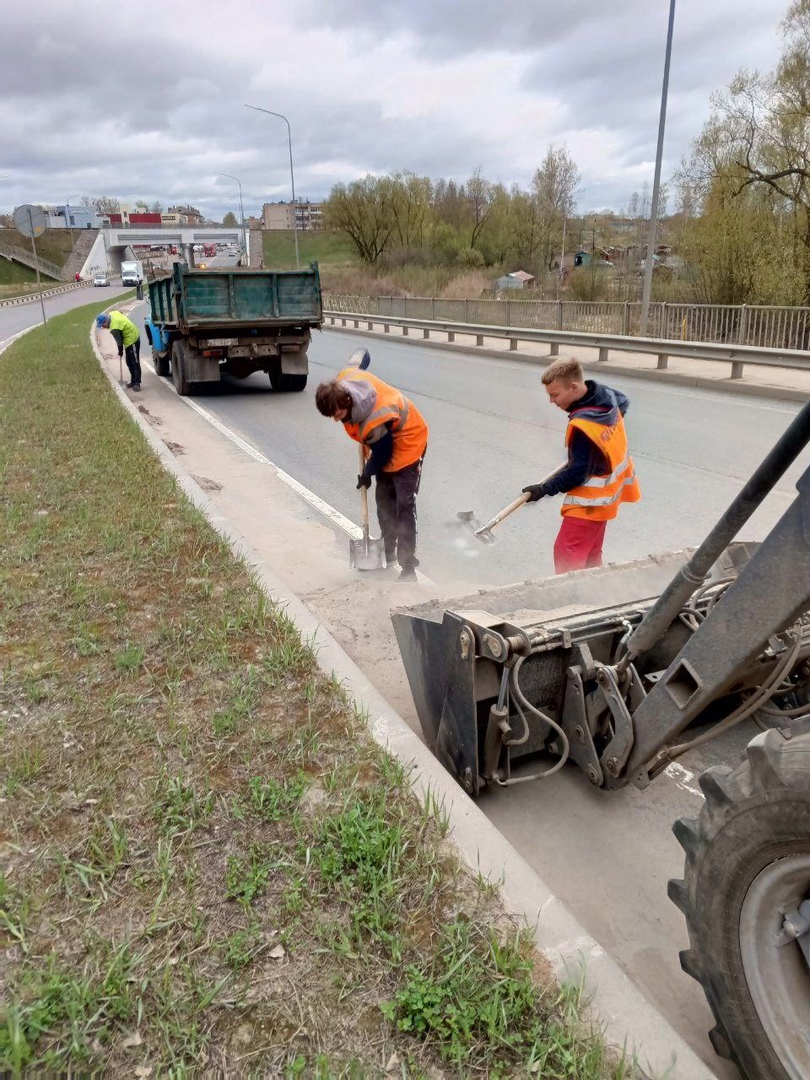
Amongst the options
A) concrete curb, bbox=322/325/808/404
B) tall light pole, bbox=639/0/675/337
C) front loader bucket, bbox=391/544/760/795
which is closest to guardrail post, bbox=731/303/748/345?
A: concrete curb, bbox=322/325/808/404

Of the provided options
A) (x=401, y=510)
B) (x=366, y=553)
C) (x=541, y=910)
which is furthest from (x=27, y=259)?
(x=541, y=910)

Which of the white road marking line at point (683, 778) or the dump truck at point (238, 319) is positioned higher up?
the dump truck at point (238, 319)

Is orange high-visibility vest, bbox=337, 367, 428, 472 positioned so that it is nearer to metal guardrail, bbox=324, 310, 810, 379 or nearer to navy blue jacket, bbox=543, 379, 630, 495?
navy blue jacket, bbox=543, 379, 630, 495

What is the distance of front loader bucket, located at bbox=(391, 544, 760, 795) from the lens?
2.86m

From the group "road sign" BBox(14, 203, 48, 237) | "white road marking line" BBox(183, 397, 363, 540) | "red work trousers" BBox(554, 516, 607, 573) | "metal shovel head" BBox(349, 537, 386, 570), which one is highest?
"road sign" BBox(14, 203, 48, 237)

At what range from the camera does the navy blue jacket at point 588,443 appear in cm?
409

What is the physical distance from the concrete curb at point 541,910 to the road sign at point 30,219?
18483mm

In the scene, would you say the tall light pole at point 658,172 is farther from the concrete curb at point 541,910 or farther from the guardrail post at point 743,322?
the concrete curb at point 541,910

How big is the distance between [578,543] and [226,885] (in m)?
2.74

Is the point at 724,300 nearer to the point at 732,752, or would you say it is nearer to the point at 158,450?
the point at 158,450

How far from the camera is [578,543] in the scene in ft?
14.7

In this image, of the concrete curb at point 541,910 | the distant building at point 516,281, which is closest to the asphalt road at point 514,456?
the concrete curb at point 541,910

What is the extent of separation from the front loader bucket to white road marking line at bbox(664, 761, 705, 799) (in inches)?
27.4

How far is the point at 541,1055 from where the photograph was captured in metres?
1.84
